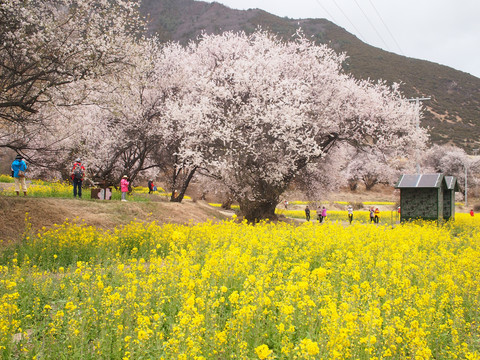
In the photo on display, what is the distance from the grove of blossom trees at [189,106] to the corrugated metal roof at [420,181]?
217cm

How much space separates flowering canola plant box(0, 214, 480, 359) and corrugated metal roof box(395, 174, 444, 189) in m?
9.72

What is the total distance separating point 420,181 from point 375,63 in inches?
2744

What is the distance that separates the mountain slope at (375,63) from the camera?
249ft

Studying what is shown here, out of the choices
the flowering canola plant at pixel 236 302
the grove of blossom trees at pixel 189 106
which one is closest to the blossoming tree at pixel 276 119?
the grove of blossom trees at pixel 189 106

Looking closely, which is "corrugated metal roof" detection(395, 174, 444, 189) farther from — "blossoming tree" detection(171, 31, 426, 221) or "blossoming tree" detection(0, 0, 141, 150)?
"blossoming tree" detection(0, 0, 141, 150)

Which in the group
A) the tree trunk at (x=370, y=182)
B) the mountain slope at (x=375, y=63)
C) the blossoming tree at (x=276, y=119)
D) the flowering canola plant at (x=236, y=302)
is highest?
the mountain slope at (x=375, y=63)

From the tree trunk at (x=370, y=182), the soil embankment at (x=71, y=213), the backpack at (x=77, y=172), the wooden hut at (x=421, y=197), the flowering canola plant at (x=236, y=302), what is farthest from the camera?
the tree trunk at (x=370, y=182)

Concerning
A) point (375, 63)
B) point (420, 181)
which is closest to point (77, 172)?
point (420, 181)

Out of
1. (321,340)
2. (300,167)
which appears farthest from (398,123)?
(321,340)

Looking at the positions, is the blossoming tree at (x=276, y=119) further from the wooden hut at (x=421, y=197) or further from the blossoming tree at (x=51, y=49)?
the blossoming tree at (x=51, y=49)

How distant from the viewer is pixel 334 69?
78.0 feet

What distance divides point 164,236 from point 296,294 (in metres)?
6.64

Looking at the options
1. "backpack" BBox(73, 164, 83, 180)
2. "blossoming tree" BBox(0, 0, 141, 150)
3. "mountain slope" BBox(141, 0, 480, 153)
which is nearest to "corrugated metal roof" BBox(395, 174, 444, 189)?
"blossoming tree" BBox(0, 0, 141, 150)

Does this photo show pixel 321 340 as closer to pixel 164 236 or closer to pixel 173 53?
pixel 164 236
